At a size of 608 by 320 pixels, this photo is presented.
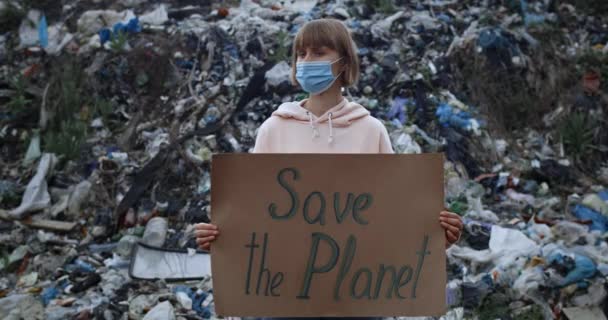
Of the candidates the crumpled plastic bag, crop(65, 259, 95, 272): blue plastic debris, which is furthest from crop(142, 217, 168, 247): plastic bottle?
the crumpled plastic bag

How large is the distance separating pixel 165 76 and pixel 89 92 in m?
0.63

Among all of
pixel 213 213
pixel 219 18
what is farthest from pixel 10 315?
pixel 219 18

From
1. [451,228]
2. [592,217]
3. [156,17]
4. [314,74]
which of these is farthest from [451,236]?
[156,17]

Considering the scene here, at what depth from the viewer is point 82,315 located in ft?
12.2

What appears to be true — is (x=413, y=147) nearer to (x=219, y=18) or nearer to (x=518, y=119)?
(x=518, y=119)

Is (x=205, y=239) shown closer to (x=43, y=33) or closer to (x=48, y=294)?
(x=48, y=294)

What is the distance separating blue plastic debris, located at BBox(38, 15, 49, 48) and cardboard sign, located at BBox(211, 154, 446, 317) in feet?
16.7

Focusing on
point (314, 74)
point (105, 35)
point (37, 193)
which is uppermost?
point (314, 74)

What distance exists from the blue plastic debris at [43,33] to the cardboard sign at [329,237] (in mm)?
5083

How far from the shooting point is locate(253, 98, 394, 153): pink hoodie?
1907 millimetres

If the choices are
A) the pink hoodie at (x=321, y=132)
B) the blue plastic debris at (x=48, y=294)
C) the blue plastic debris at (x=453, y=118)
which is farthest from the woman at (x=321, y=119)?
the blue plastic debris at (x=453, y=118)

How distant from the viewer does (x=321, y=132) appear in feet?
6.27

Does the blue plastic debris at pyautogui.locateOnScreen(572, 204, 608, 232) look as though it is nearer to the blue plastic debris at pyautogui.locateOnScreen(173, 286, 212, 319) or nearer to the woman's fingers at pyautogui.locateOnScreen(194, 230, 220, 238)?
the blue plastic debris at pyautogui.locateOnScreen(173, 286, 212, 319)

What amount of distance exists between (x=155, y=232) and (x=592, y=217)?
113 inches
